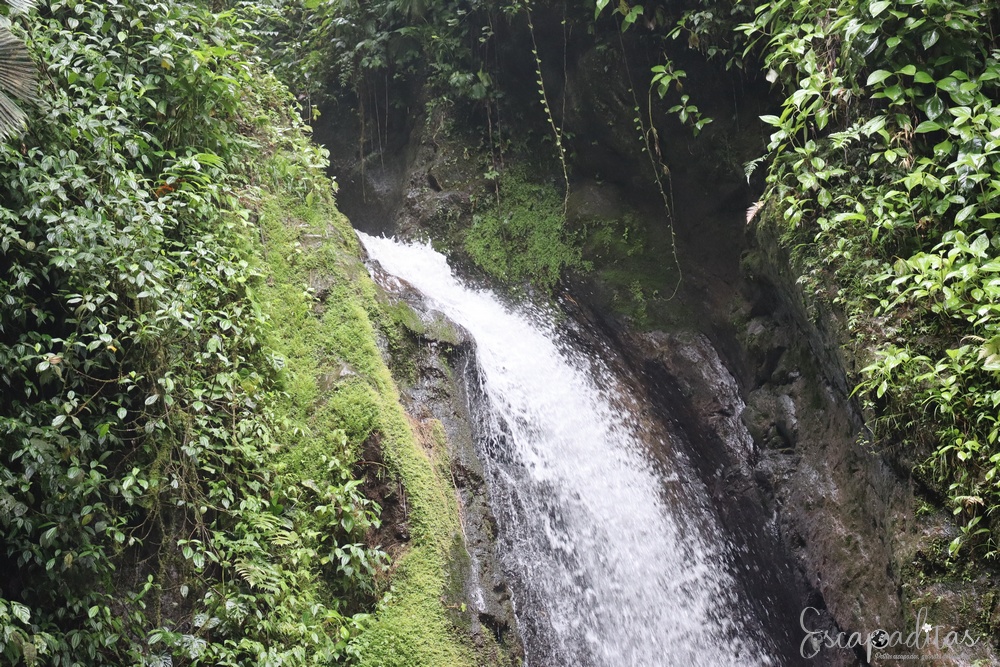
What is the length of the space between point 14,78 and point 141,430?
2.11m

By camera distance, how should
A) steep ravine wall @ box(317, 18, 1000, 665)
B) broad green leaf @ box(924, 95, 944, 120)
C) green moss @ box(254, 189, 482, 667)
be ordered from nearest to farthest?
green moss @ box(254, 189, 482, 667) < broad green leaf @ box(924, 95, 944, 120) < steep ravine wall @ box(317, 18, 1000, 665)

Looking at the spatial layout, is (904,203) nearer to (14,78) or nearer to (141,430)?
(141,430)

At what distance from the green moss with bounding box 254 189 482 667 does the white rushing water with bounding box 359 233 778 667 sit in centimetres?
94

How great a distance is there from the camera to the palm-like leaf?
3465 millimetres

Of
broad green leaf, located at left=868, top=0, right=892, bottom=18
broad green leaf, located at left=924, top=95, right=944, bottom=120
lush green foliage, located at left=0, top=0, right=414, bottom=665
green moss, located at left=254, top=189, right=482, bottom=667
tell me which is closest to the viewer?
lush green foliage, located at left=0, top=0, right=414, bottom=665

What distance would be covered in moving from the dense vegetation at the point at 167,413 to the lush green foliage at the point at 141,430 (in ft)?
0.05

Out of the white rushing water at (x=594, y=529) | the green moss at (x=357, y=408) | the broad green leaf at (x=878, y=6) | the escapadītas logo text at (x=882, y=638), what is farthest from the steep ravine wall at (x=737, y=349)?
the green moss at (x=357, y=408)

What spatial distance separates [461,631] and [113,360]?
8.80ft

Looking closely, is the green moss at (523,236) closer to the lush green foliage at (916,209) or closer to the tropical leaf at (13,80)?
the lush green foliage at (916,209)

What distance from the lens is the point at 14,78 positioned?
3674mm

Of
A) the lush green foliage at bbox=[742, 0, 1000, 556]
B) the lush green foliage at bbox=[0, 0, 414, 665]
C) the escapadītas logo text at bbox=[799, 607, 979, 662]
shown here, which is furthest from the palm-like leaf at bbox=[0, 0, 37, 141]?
the escapadītas logo text at bbox=[799, 607, 979, 662]

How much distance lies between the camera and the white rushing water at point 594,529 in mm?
5305

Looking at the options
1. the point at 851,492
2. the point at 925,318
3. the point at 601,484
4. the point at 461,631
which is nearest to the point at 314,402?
the point at 461,631

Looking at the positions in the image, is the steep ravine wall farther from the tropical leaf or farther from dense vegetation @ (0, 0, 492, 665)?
the tropical leaf
